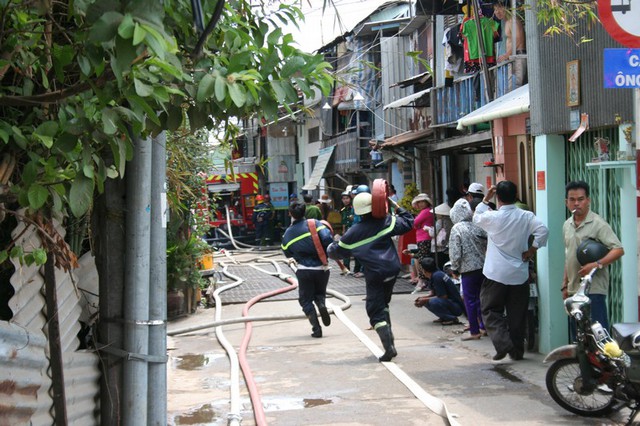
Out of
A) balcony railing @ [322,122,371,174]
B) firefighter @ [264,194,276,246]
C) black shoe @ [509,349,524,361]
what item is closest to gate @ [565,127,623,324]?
black shoe @ [509,349,524,361]

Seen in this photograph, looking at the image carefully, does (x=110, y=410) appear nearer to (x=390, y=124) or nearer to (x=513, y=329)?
(x=513, y=329)

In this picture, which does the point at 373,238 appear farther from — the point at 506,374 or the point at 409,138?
the point at 409,138

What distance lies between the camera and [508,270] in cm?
936

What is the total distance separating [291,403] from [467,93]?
33.4ft

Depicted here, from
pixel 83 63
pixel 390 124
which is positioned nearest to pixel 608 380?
pixel 83 63

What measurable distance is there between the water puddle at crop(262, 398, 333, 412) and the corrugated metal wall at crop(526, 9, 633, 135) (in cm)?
382

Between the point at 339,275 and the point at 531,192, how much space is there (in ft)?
30.5

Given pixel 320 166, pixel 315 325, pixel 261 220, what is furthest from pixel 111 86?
pixel 320 166

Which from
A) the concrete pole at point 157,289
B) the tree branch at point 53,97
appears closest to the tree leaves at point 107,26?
the tree branch at point 53,97

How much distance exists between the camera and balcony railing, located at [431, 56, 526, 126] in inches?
574

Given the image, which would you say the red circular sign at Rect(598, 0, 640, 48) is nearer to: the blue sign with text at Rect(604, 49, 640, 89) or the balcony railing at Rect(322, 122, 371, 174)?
the blue sign with text at Rect(604, 49, 640, 89)

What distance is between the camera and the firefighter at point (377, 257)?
9.89 m

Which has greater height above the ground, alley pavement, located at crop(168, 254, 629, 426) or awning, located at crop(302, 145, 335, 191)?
awning, located at crop(302, 145, 335, 191)

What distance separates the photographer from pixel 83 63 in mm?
3717
